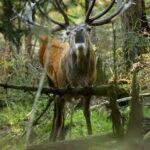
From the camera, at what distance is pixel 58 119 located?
8.77 m

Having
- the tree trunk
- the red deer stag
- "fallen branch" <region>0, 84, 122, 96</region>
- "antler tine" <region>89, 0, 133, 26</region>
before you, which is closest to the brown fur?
the red deer stag

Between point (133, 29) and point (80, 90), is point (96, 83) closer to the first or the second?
point (133, 29)

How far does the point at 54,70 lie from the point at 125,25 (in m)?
3.53

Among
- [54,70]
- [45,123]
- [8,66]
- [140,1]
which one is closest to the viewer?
[54,70]

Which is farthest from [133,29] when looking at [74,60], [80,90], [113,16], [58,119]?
[80,90]

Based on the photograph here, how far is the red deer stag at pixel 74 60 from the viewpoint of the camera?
7750 mm

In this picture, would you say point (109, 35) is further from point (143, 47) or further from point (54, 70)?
point (54, 70)

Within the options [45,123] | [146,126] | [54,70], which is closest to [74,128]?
[45,123]

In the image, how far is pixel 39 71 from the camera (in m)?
11.3

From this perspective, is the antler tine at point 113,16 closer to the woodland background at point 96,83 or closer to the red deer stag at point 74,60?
the red deer stag at point 74,60

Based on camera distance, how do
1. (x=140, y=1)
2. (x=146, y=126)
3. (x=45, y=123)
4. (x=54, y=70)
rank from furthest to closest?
(x=140, y=1) → (x=45, y=123) → (x=54, y=70) → (x=146, y=126)

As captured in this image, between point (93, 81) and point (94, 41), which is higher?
point (94, 41)

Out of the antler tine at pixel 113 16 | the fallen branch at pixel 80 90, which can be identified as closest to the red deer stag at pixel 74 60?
the antler tine at pixel 113 16

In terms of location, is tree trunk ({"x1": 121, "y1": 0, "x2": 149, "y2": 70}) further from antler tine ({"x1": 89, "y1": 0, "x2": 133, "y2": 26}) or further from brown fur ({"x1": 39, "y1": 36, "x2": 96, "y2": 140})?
brown fur ({"x1": 39, "y1": 36, "x2": 96, "y2": 140})
